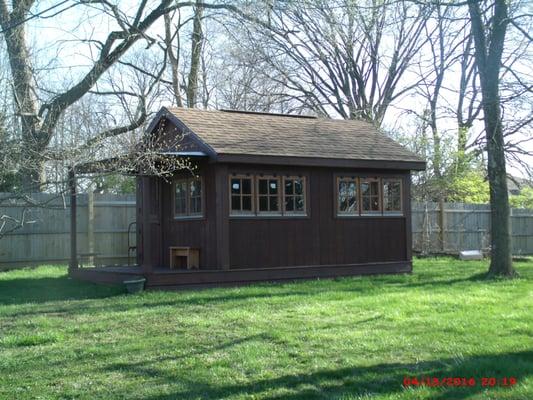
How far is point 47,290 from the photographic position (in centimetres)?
1384

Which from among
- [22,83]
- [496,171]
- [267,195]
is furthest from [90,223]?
[496,171]

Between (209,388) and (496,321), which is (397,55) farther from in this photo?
(209,388)

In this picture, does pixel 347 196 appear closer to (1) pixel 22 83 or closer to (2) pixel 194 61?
(1) pixel 22 83

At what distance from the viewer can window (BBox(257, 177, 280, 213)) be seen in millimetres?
15039

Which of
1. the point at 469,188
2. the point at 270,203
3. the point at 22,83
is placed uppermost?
the point at 22,83

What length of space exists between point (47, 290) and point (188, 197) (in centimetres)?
369

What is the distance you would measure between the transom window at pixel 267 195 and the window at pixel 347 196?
101cm

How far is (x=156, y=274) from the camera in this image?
44.8ft

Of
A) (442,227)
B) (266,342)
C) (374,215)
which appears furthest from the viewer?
(442,227)

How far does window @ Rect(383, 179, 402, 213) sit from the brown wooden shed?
0.02 m

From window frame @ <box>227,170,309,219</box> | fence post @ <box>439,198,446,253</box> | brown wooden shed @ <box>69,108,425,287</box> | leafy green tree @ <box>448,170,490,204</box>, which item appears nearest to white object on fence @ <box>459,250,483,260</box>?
fence post @ <box>439,198,446,253</box>

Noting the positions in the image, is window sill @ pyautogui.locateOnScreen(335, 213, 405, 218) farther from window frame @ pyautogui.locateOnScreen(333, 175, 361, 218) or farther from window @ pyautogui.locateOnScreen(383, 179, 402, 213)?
window @ pyautogui.locateOnScreen(383, 179, 402, 213)

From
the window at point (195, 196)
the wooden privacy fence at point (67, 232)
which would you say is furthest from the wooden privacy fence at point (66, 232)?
the window at point (195, 196)

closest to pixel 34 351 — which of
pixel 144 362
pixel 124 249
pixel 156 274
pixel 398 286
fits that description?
→ pixel 144 362
